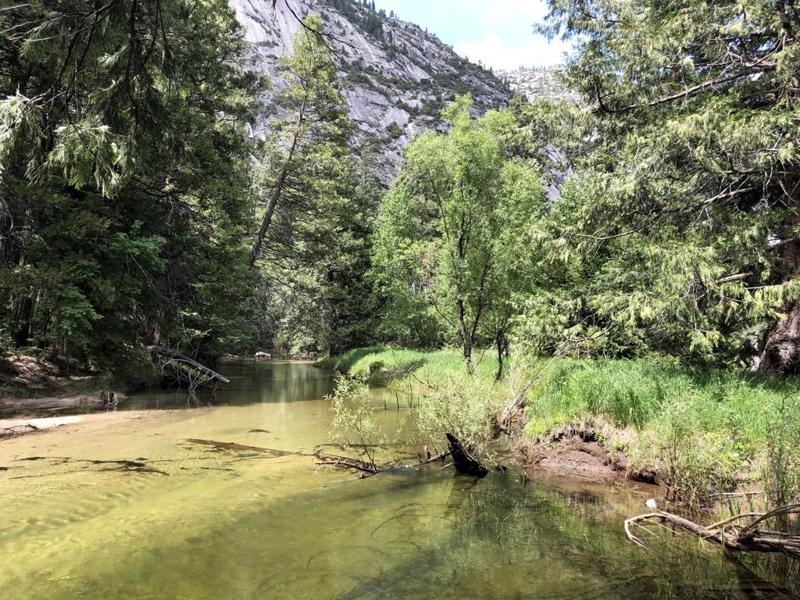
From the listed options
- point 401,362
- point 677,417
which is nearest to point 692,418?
point 677,417

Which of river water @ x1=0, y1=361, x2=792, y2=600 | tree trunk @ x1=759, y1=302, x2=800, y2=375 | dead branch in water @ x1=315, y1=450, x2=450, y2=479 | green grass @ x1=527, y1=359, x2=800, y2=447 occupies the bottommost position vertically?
river water @ x1=0, y1=361, x2=792, y2=600

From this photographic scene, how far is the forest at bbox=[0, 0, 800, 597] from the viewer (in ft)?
17.1

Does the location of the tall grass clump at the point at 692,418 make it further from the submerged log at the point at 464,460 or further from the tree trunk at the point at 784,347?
the submerged log at the point at 464,460

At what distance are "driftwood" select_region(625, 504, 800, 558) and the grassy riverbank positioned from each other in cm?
54

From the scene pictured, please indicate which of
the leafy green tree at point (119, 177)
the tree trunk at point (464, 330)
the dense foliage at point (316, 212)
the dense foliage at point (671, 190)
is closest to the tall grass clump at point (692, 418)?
the dense foliage at point (671, 190)

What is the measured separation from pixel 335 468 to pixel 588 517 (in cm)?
373

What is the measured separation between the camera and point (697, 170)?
9.80 metres

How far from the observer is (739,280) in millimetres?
8859

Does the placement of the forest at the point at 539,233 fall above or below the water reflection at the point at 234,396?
above

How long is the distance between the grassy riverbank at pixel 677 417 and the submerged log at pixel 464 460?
934 millimetres

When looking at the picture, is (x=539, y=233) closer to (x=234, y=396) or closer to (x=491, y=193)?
(x=491, y=193)

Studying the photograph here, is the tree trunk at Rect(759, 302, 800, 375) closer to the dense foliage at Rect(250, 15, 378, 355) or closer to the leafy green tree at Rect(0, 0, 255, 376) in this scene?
the leafy green tree at Rect(0, 0, 255, 376)

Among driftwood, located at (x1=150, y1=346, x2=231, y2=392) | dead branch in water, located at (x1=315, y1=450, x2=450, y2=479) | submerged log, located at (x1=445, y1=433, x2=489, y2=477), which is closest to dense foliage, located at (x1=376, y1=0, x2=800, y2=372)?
dead branch in water, located at (x1=315, y1=450, x2=450, y2=479)

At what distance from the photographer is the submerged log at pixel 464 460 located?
7.21 meters
